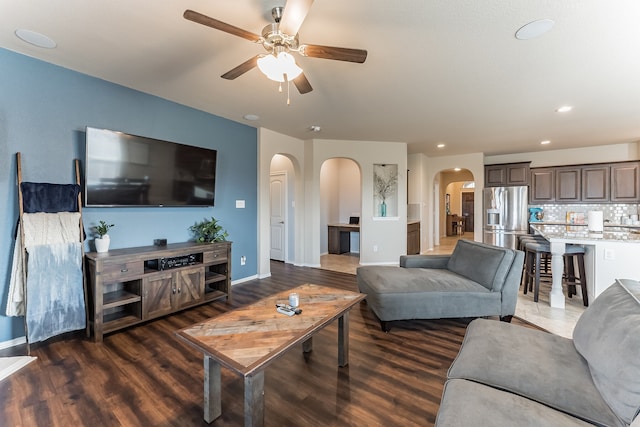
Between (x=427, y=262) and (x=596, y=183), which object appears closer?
(x=427, y=262)

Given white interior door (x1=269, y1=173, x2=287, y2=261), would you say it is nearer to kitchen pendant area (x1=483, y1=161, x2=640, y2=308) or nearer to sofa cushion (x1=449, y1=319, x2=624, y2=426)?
kitchen pendant area (x1=483, y1=161, x2=640, y2=308)

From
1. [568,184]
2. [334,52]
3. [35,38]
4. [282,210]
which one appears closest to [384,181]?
[282,210]

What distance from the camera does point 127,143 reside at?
294cm

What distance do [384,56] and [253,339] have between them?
239cm

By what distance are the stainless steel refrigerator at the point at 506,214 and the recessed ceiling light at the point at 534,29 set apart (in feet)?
16.3

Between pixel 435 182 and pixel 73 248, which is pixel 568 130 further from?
pixel 73 248

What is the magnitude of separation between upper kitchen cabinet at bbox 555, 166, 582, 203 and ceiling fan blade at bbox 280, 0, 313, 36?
23.4 feet

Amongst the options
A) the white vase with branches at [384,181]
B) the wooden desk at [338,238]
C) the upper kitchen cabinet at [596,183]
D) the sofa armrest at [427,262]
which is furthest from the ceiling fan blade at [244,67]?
the upper kitchen cabinet at [596,183]

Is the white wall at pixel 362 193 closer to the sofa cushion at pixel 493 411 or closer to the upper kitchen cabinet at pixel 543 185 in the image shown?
the upper kitchen cabinet at pixel 543 185

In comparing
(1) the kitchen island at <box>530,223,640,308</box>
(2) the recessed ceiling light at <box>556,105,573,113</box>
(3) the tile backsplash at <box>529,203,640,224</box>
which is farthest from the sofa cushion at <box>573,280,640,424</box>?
(3) the tile backsplash at <box>529,203,640,224</box>

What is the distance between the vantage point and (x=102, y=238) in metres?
2.81

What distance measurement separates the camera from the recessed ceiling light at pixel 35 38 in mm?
2111

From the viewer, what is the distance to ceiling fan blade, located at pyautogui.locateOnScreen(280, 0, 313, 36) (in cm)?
145

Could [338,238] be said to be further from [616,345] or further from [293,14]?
[616,345]
